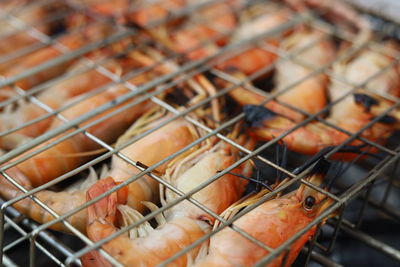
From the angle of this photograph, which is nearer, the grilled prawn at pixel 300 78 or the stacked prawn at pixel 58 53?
the grilled prawn at pixel 300 78

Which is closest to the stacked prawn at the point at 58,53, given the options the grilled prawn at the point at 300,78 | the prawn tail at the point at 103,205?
the grilled prawn at the point at 300,78

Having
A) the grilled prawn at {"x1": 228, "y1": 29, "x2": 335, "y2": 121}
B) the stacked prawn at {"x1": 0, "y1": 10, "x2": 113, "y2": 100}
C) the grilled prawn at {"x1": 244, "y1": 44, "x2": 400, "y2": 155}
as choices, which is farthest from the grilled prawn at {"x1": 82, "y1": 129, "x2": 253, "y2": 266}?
the stacked prawn at {"x1": 0, "y1": 10, "x2": 113, "y2": 100}

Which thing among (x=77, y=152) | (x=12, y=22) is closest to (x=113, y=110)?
(x=77, y=152)

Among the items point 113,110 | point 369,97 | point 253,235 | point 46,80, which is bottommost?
point 253,235

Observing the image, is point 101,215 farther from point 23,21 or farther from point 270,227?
point 23,21

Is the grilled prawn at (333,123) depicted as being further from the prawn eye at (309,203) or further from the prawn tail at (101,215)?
the prawn tail at (101,215)

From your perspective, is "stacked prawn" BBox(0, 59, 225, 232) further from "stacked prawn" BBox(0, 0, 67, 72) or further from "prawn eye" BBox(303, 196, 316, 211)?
"stacked prawn" BBox(0, 0, 67, 72)

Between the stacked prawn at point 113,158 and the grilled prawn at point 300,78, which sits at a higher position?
the grilled prawn at point 300,78

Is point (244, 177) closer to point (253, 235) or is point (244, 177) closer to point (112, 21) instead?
point (253, 235)
